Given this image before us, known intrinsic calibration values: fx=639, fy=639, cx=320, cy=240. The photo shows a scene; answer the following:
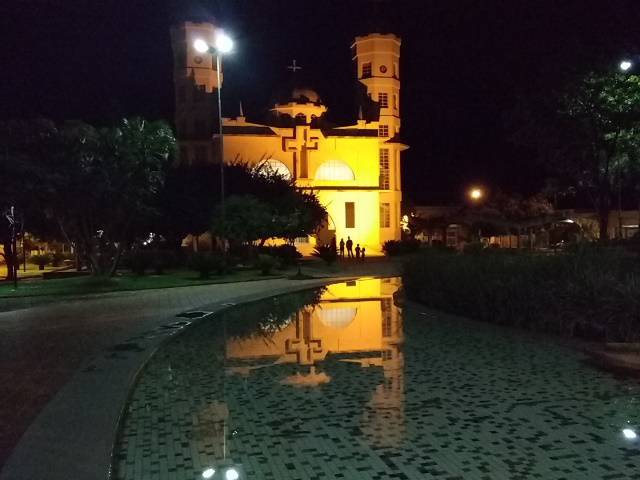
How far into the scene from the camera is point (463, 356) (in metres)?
9.59

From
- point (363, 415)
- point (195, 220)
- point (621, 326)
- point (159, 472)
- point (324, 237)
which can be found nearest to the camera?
point (159, 472)

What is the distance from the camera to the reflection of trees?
12.7 metres

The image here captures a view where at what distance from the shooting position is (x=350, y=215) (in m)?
56.2

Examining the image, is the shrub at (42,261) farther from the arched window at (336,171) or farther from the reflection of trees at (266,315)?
the reflection of trees at (266,315)

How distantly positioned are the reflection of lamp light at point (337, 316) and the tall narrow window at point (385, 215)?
139ft

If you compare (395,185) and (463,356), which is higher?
(395,185)

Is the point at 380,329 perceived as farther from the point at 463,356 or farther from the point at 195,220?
the point at 195,220

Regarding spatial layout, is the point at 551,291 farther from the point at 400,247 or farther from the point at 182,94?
the point at 182,94

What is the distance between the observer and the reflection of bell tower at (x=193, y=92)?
57312mm

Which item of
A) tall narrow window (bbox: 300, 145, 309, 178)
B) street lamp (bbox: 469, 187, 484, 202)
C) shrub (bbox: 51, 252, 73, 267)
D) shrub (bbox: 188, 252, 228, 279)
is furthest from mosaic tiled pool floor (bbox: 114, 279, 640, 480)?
street lamp (bbox: 469, 187, 484, 202)

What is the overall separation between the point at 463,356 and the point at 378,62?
174 feet

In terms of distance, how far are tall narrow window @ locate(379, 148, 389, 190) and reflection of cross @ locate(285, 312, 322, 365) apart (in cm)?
4658

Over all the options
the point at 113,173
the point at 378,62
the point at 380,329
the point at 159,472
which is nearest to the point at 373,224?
the point at 378,62

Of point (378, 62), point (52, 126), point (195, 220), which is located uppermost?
Answer: point (378, 62)
